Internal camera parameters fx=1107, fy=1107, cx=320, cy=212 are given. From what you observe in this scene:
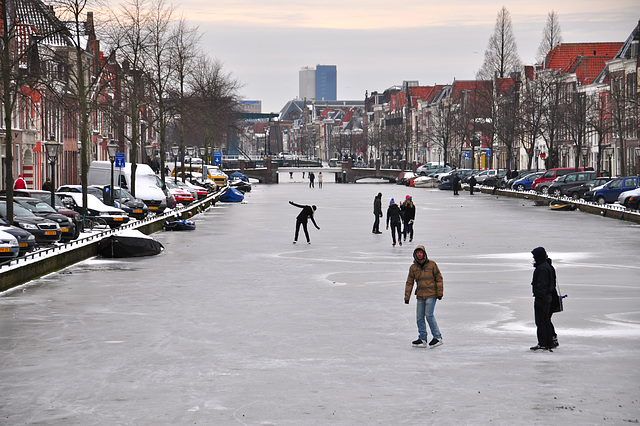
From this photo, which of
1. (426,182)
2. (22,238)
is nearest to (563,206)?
(22,238)

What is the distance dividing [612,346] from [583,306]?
4.84 meters

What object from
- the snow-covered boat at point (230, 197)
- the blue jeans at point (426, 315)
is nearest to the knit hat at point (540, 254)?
the blue jeans at point (426, 315)

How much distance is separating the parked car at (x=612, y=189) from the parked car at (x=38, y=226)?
3468cm

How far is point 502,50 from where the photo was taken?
107188 mm

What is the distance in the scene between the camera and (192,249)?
36.1m

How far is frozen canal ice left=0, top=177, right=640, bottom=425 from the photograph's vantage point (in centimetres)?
1234

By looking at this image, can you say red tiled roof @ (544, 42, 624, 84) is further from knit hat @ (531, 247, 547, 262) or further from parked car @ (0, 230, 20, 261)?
knit hat @ (531, 247, 547, 262)

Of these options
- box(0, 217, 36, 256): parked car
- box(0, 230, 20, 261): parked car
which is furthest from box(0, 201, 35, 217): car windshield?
box(0, 230, 20, 261): parked car

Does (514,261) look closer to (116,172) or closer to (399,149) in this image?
(116,172)

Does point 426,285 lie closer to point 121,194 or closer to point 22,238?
point 22,238

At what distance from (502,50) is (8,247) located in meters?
86.3

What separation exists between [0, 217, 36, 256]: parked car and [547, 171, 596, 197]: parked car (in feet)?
149

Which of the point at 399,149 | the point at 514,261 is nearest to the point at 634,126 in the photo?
the point at 514,261

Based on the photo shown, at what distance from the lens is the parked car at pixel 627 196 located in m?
52.7
